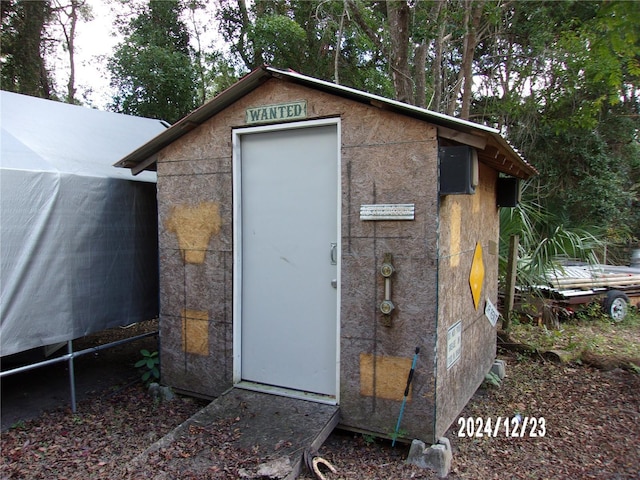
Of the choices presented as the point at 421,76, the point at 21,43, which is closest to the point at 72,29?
the point at 21,43

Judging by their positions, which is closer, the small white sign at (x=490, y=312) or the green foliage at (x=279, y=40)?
the small white sign at (x=490, y=312)

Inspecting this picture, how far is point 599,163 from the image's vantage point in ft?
38.5

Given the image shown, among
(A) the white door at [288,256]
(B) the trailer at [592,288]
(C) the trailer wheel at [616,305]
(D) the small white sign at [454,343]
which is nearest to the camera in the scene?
(D) the small white sign at [454,343]

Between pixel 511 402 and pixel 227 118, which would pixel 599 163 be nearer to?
pixel 511 402

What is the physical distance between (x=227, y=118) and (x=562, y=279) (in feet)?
22.3

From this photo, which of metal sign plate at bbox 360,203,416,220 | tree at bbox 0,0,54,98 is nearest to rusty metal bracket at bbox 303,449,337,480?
→ metal sign plate at bbox 360,203,416,220

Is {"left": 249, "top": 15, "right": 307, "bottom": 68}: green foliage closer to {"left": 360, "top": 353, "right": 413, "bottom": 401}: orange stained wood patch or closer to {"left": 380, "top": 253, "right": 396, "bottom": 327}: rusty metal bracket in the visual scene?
{"left": 380, "top": 253, "right": 396, "bottom": 327}: rusty metal bracket

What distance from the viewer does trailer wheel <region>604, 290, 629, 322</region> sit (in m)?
8.35

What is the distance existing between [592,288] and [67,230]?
870 cm

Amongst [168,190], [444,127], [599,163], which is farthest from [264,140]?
[599,163]

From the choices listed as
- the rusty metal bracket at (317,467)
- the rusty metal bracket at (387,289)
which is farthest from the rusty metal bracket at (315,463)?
the rusty metal bracket at (387,289)

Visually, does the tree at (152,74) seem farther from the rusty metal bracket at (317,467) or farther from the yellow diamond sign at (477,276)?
the rusty metal bracket at (317,467)

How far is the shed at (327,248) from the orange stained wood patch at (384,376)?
0.5 inches

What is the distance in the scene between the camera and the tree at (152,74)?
1101cm
